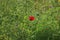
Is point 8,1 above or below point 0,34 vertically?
above

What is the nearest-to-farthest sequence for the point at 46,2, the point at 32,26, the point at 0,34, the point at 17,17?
1. the point at 32,26
2. the point at 0,34
3. the point at 17,17
4. the point at 46,2

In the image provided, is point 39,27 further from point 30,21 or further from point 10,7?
point 10,7

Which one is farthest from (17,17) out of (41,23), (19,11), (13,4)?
(41,23)

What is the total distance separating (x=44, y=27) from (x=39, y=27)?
3.4 inches

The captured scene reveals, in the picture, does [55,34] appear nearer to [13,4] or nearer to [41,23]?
[41,23]

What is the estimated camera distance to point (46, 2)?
5098 mm

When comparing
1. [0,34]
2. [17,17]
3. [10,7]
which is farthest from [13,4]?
[0,34]

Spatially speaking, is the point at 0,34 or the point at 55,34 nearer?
the point at 55,34

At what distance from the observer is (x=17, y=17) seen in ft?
15.6

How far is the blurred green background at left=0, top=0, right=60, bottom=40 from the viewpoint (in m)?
A: 3.68

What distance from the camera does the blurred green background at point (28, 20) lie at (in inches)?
145

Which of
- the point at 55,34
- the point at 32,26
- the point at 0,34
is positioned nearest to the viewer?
the point at 55,34

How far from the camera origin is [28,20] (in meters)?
4.26

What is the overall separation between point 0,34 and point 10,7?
2.70ft
